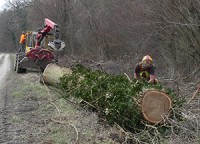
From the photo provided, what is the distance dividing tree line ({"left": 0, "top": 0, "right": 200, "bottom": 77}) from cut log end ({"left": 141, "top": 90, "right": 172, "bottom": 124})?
20.5ft

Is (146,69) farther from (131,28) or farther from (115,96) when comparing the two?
(131,28)

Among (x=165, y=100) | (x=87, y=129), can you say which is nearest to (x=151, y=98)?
(x=165, y=100)

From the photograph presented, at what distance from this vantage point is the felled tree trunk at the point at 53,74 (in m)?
10.4

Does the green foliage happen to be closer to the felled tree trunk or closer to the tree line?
the felled tree trunk

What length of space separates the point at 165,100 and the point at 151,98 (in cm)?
24

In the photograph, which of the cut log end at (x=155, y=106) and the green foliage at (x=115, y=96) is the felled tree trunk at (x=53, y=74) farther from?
the cut log end at (x=155, y=106)

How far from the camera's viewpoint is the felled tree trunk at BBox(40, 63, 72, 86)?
34.0 ft

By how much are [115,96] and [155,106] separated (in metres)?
0.76

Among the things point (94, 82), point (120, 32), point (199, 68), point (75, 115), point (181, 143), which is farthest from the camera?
point (120, 32)

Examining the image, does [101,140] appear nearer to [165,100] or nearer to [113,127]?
[113,127]

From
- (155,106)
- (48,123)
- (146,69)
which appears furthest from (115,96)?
(146,69)

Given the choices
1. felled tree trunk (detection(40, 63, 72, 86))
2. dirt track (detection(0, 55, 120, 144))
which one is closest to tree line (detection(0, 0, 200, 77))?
felled tree trunk (detection(40, 63, 72, 86))

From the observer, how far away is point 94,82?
25.9 ft

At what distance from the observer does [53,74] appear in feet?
35.2
